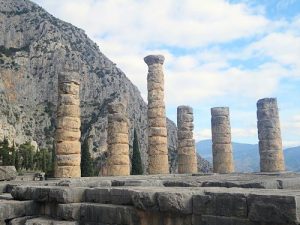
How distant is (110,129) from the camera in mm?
21422

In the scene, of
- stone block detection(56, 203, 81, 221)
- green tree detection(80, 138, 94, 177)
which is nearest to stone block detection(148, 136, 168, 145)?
stone block detection(56, 203, 81, 221)

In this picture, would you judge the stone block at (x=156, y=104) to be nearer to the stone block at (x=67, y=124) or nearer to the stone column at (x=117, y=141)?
the stone column at (x=117, y=141)

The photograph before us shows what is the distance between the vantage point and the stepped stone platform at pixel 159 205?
4.16 meters

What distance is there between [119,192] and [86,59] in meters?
83.4

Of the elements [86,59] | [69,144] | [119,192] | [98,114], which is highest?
[86,59]

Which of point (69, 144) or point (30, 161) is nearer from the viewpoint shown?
point (69, 144)

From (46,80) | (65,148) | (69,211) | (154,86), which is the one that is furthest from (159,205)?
(46,80)

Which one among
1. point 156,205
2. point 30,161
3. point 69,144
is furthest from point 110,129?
point 30,161

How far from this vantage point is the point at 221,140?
76.7 ft

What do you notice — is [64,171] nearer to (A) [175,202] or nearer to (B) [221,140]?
(B) [221,140]

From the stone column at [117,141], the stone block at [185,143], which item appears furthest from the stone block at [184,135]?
the stone column at [117,141]

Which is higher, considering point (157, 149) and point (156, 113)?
point (156, 113)

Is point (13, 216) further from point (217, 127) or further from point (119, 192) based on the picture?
point (217, 127)

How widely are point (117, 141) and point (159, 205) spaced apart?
1612 cm
